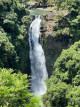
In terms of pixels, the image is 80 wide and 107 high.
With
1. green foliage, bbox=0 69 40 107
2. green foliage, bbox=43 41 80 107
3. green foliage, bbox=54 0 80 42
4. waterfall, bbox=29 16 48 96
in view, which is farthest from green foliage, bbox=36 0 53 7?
green foliage, bbox=0 69 40 107

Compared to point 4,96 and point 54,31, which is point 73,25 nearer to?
point 54,31

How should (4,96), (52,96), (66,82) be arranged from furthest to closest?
(66,82) → (52,96) → (4,96)

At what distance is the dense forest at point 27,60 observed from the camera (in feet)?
25.6

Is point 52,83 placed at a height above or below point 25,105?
above

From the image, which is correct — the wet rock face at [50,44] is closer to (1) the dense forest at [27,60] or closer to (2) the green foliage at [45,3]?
(1) the dense forest at [27,60]

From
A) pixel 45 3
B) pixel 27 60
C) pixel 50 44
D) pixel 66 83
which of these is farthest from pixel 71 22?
pixel 45 3

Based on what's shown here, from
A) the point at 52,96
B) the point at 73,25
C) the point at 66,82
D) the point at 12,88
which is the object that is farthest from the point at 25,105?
the point at 73,25

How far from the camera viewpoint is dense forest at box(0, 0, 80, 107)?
7.81 meters

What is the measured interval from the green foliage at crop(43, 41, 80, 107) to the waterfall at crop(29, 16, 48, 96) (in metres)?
4.19

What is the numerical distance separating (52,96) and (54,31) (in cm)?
1010

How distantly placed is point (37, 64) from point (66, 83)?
6454mm

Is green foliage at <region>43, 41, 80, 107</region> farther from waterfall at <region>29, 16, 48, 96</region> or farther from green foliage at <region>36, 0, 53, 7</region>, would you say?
green foliage at <region>36, 0, 53, 7</region>

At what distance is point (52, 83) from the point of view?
62.6 ft

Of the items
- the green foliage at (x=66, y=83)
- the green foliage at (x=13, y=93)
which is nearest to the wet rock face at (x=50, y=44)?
the green foliage at (x=66, y=83)
